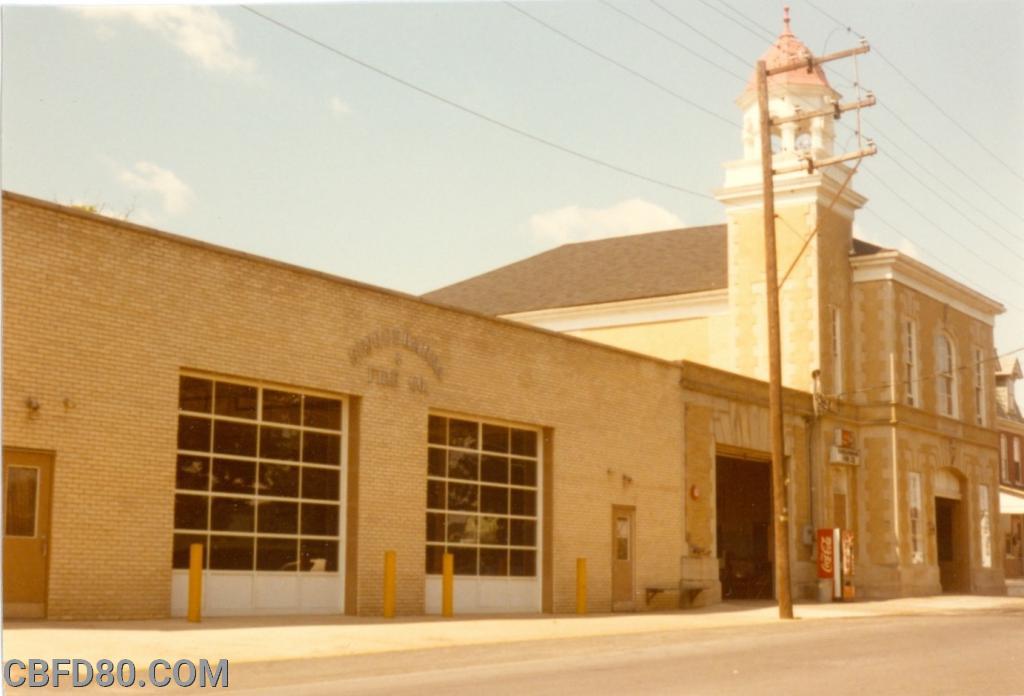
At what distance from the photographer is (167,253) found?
20266 millimetres

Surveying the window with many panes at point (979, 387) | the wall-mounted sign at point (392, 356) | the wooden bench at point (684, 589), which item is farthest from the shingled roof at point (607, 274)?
the wall-mounted sign at point (392, 356)

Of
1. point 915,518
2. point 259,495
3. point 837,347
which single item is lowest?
point 259,495

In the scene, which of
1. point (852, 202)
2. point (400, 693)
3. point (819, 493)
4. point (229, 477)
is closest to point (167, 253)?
point (229, 477)

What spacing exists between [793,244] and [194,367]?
22.6 m

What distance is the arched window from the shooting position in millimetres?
44062

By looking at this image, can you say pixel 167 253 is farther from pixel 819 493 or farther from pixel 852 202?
pixel 852 202

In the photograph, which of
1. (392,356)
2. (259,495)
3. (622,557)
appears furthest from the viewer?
(622,557)

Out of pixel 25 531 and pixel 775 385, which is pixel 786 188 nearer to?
pixel 775 385

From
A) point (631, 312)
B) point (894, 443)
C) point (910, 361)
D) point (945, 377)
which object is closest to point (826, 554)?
point (894, 443)

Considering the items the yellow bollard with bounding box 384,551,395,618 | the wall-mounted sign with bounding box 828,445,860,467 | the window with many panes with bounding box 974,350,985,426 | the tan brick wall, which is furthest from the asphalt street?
the window with many panes with bounding box 974,350,985,426

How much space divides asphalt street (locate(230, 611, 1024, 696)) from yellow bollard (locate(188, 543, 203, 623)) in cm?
378

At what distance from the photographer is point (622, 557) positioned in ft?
98.3

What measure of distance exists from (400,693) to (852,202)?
31.2 meters

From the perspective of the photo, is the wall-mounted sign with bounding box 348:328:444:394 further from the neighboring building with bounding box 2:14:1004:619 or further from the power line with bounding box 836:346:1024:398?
the power line with bounding box 836:346:1024:398
